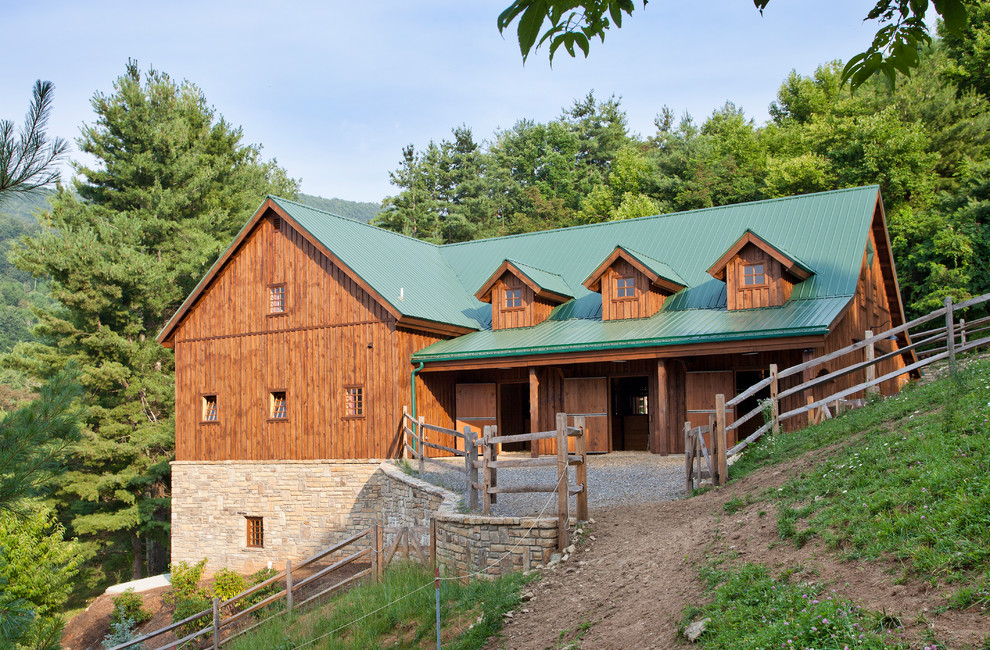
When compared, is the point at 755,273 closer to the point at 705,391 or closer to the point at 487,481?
the point at 705,391

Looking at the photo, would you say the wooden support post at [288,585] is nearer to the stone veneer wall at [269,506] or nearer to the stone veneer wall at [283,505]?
the stone veneer wall at [283,505]

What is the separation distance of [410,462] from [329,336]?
423cm

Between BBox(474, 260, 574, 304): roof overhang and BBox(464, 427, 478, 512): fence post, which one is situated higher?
BBox(474, 260, 574, 304): roof overhang

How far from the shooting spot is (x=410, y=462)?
18.8 meters

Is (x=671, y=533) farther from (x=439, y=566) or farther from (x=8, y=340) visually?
(x=8, y=340)

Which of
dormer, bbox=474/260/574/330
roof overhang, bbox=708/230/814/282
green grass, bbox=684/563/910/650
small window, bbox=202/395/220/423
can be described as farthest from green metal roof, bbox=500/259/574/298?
green grass, bbox=684/563/910/650

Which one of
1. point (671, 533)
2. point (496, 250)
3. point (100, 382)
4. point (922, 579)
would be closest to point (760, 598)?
point (922, 579)

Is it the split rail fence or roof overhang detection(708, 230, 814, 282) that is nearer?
the split rail fence

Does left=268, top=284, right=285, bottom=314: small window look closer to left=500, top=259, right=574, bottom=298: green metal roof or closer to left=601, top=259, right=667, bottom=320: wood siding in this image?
left=500, top=259, right=574, bottom=298: green metal roof

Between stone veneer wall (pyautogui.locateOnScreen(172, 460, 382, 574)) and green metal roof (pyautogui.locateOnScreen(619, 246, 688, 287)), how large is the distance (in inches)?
311

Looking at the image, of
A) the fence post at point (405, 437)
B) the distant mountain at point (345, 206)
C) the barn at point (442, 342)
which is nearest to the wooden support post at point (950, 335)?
the barn at point (442, 342)

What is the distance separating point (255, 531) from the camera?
21469 millimetres

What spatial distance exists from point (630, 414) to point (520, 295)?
4.28 m

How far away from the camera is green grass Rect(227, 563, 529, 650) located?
366 inches
